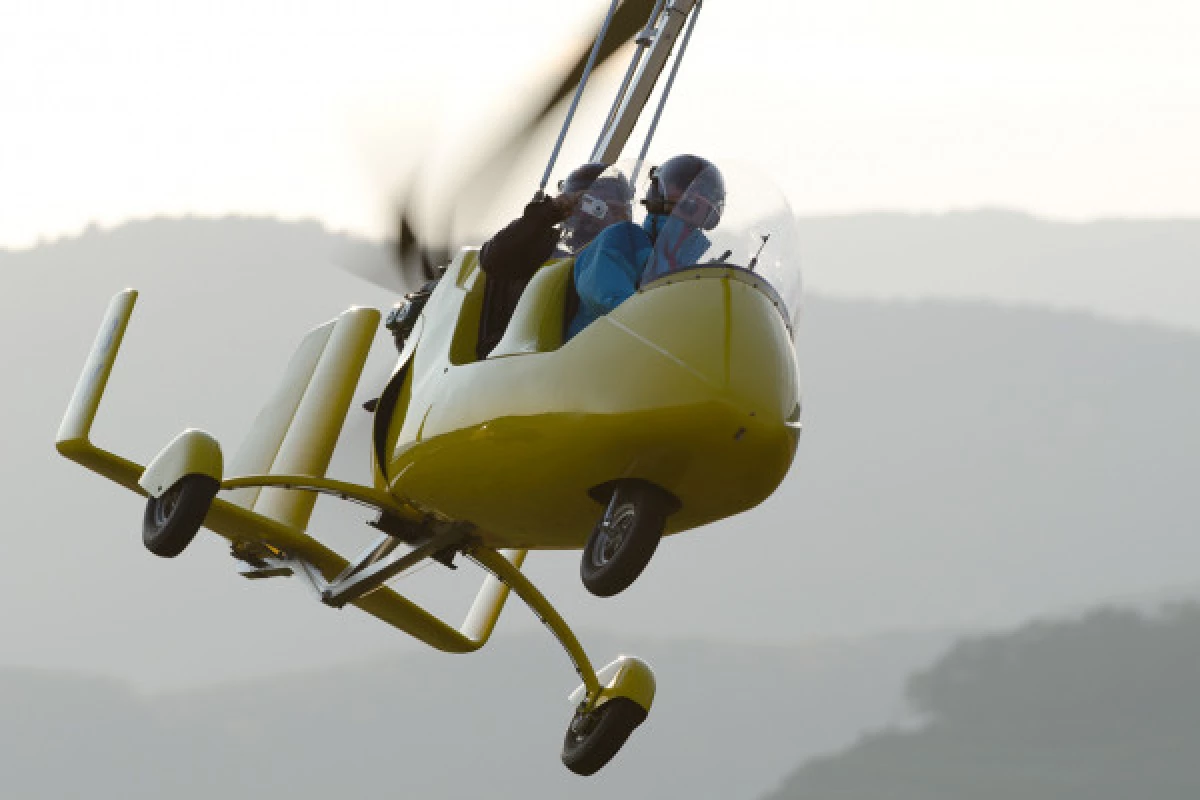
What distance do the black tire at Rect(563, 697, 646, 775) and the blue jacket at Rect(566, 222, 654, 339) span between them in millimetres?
3239

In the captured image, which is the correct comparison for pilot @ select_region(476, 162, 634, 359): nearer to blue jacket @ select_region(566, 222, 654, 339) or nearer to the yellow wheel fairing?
blue jacket @ select_region(566, 222, 654, 339)

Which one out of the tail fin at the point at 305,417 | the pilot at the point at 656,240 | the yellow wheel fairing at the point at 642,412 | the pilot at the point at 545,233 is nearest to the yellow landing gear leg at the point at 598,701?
the tail fin at the point at 305,417

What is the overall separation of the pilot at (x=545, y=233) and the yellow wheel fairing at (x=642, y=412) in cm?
65

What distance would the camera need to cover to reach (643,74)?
14.0 metres

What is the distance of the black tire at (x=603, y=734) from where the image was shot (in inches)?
488

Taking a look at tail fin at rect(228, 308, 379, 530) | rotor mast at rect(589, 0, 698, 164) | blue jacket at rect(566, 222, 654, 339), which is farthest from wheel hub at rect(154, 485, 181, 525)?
rotor mast at rect(589, 0, 698, 164)

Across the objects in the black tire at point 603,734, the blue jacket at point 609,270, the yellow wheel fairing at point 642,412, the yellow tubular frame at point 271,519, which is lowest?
the black tire at point 603,734

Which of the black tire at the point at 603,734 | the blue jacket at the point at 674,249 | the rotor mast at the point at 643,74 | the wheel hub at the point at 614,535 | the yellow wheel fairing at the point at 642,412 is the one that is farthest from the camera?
the rotor mast at the point at 643,74

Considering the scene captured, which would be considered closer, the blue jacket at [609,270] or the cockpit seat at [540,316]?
the blue jacket at [609,270]

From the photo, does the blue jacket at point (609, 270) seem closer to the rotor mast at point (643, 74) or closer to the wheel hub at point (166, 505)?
the wheel hub at point (166, 505)

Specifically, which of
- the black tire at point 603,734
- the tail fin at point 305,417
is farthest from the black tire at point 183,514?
the black tire at point 603,734

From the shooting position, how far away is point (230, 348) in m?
86.6

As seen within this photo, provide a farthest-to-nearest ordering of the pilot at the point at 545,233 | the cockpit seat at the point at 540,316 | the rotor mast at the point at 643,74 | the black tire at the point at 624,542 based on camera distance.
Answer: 1. the rotor mast at the point at 643,74
2. the pilot at the point at 545,233
3. the cockpit seat at the point at 540,316
4. the black tire at the point at 624,542

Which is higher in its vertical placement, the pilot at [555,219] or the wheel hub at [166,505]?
the pilot at [555,219]
